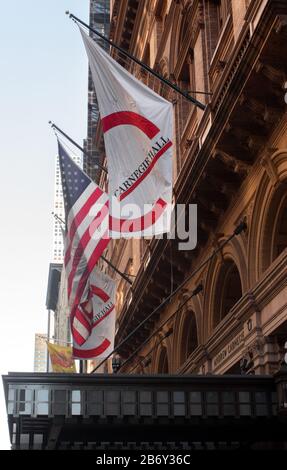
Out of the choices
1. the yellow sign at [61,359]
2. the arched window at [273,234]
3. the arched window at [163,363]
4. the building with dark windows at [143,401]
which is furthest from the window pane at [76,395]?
the yellow sign at [61,359]

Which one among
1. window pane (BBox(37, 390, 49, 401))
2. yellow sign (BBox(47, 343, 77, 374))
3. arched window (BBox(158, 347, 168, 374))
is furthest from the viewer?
yellow sign (BBox(47, 343, 77, 374))

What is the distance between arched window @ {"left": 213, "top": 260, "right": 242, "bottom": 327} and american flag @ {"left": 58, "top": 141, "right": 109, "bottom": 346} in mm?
3177

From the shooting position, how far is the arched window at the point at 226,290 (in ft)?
67.6

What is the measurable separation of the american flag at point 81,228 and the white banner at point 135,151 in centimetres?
374

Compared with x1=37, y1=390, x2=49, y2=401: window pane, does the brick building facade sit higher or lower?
higher

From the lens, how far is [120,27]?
1630 inches

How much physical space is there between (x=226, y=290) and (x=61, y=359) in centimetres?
2029

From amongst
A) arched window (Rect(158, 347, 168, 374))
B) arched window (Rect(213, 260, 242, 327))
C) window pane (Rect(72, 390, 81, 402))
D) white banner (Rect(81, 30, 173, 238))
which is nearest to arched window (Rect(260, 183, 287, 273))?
white banner (Rect(81, 30, 173, 238))

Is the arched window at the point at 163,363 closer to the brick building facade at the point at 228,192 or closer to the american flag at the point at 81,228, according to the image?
the brick building facade at the point at 228,192

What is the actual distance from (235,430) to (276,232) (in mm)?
5425

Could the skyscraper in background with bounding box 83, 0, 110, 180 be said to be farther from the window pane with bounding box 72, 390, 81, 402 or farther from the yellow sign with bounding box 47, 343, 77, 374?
the window pane with bounding box 72, 390, 81, 402

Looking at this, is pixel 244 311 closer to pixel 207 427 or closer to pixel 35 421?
pixel 207 427

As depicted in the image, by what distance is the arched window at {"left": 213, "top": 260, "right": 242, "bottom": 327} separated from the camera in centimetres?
2061

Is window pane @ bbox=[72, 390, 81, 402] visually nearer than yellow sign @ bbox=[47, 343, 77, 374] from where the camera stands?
Yes
